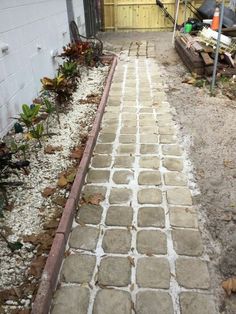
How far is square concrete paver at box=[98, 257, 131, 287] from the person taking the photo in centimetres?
238

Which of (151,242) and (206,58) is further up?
(206,58)

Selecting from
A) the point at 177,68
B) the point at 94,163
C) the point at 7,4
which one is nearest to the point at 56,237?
the point at 94,163

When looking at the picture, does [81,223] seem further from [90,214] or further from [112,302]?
[112,302]

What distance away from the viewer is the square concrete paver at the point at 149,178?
3520 mm

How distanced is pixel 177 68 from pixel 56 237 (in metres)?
6.26

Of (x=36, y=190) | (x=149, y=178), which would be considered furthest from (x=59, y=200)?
(x=149, y=178)

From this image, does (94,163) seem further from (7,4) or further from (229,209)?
(7,4)

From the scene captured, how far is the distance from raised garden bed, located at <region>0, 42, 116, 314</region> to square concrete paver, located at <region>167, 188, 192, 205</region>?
101cm

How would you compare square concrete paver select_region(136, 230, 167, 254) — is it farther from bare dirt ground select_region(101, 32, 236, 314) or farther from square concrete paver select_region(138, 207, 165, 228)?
bare dirt ground select_region(101, 32, 236, 314)

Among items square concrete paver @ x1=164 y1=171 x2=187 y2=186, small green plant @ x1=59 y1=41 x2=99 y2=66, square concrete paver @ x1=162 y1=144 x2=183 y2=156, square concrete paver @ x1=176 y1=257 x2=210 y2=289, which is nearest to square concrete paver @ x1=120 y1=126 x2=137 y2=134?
square concrete paver @ x1=162 y1=144 x2=183 y2=156

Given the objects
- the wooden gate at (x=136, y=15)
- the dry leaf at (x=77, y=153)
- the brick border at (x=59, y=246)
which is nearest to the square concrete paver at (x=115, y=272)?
the brick border at (x=59, y=246)

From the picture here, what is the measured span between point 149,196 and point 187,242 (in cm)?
73

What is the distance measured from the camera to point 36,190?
3.22 m

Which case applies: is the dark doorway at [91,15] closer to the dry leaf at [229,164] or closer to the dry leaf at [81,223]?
the dry leaf at [229,164]
